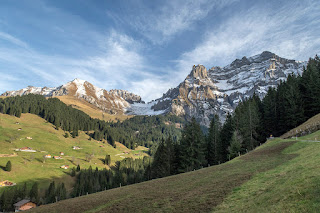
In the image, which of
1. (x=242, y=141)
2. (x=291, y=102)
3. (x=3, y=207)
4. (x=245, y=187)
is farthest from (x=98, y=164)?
(x=245, y=187)

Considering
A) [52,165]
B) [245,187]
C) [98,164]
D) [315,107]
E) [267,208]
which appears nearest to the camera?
[267,208]

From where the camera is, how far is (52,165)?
13512 centimetres

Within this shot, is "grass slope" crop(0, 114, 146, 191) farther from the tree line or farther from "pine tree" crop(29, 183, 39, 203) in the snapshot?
the tree line

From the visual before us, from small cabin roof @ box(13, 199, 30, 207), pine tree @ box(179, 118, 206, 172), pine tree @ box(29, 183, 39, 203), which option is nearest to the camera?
pine tree @ box(179, 118, 206, 172)

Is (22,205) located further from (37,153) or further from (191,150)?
(191,150)

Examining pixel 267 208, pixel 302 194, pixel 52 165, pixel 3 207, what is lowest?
pixel 3 207

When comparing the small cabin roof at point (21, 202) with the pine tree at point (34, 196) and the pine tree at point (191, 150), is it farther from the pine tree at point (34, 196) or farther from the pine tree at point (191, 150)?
the pine tree at point (191, 150)

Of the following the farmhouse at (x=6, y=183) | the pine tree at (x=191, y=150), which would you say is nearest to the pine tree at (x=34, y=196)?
the farmhouse at (x=6, y=183)

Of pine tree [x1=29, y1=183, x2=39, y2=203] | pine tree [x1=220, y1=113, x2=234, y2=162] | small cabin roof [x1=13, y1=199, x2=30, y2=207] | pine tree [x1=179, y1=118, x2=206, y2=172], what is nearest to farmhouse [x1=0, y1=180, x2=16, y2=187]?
pine tree [x1=29, y1=183, x2=39, y2=203]

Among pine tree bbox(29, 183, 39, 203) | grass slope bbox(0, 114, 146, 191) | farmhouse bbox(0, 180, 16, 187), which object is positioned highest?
grass slope bbox(0, 114, 146, 191)

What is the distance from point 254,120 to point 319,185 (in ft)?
195

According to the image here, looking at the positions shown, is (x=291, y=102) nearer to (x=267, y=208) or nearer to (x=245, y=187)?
(x=245, y=187)

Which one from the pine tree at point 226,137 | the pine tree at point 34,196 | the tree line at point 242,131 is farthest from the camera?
the pine tree at point 34,196

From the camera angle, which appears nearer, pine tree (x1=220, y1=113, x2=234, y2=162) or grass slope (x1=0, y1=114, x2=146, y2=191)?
pine tree (x1=220, y1=113, x2=234, y2=162)
